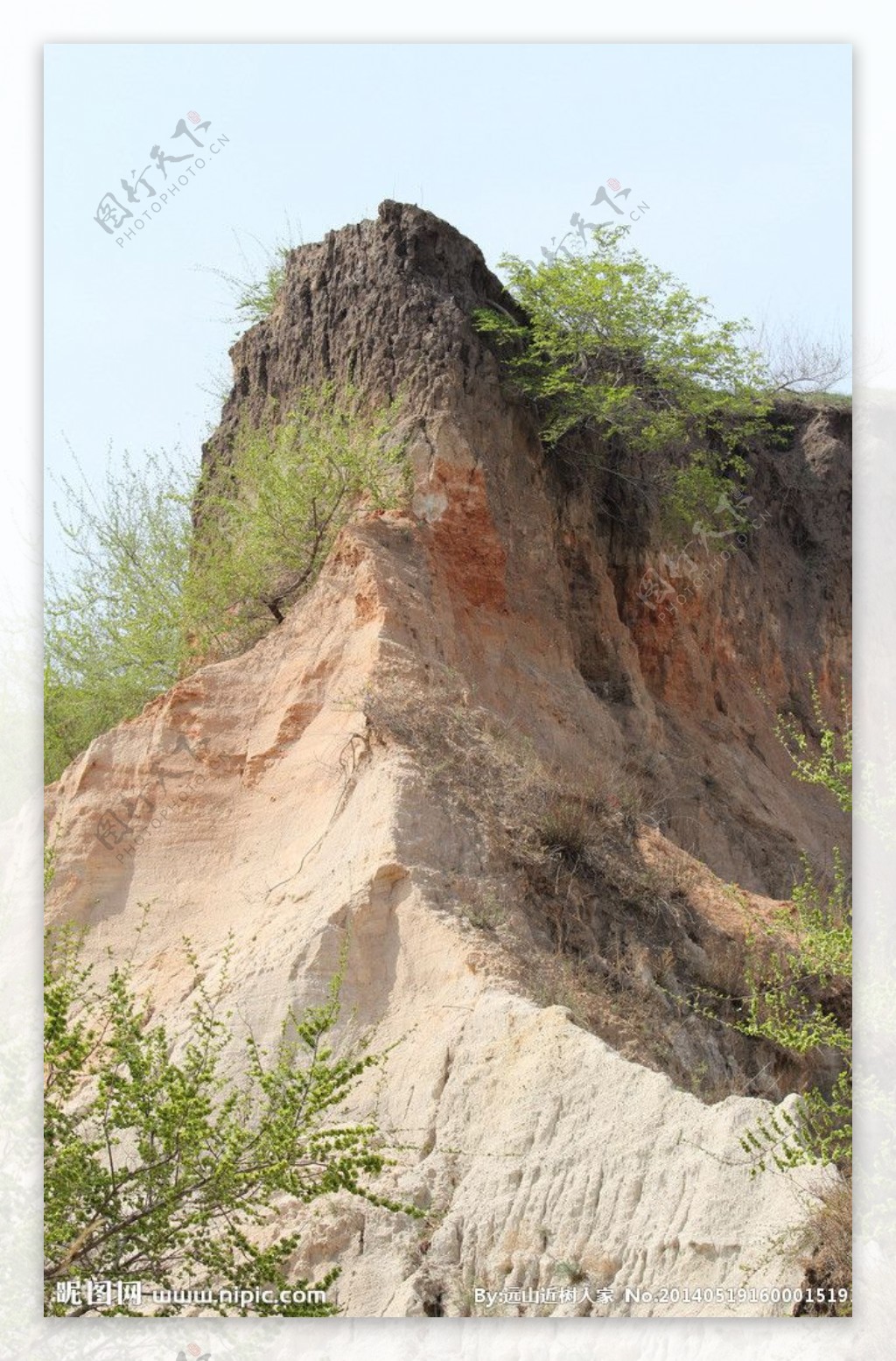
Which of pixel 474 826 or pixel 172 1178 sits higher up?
pixel 474 826

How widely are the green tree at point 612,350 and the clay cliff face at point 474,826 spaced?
302 millimetres

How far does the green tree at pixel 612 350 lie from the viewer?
13867 mm

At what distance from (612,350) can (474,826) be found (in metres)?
4.74

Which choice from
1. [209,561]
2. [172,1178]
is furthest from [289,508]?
[172,1178]

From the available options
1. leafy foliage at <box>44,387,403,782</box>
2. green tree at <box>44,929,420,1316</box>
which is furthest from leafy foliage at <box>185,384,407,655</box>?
green tree at <box>44,929,420,1316</box>

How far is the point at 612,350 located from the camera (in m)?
14.1

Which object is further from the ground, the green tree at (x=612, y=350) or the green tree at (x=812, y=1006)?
the green tree at (x=612, y=350)

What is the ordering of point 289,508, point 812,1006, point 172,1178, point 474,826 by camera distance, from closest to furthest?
point 172,1178, point 474,826, point 812,1006, point 289,508

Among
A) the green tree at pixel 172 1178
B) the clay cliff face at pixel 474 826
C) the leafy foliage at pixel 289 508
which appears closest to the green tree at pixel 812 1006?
the clay cliff face at pixel 474 826

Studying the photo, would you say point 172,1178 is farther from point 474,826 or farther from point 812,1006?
→ point 812,1006

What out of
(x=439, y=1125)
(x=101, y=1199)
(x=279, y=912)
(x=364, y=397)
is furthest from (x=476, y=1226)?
(x=364, y=397)

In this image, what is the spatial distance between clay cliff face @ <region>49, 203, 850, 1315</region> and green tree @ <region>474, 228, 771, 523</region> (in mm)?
302

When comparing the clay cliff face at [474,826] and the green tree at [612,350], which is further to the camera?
the green tree at [612,350]

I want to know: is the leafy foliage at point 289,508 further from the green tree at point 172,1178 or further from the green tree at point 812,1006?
the green tree at point 172,1178
